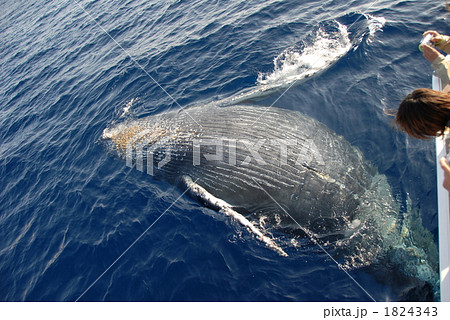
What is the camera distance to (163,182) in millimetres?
8750

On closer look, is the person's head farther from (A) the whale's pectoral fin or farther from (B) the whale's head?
(B) the whale's head

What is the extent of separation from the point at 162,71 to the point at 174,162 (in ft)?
25.7

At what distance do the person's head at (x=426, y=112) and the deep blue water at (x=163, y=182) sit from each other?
3.07m

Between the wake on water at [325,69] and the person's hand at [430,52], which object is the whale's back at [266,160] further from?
the person's hand at [430,52]

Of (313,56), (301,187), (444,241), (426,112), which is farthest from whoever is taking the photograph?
(313,56)

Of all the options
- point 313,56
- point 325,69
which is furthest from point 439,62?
point 313,56

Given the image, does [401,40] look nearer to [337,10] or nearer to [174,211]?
[337,10]

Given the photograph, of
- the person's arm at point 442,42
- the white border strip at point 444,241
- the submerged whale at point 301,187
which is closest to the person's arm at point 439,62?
the person's arm at point 442,42

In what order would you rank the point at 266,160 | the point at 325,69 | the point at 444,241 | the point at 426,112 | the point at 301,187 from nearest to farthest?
the point at 426,112 < the point at 444,241 < the point at 301,187 < the point at 266,160 < the point at 325,69

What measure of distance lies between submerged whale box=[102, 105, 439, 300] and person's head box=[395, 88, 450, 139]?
2.31m

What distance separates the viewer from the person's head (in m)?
3.71

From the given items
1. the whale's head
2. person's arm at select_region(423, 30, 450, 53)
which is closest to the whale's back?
the whale's head

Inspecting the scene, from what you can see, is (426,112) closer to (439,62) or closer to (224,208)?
(439,62)

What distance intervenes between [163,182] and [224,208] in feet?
9.48
